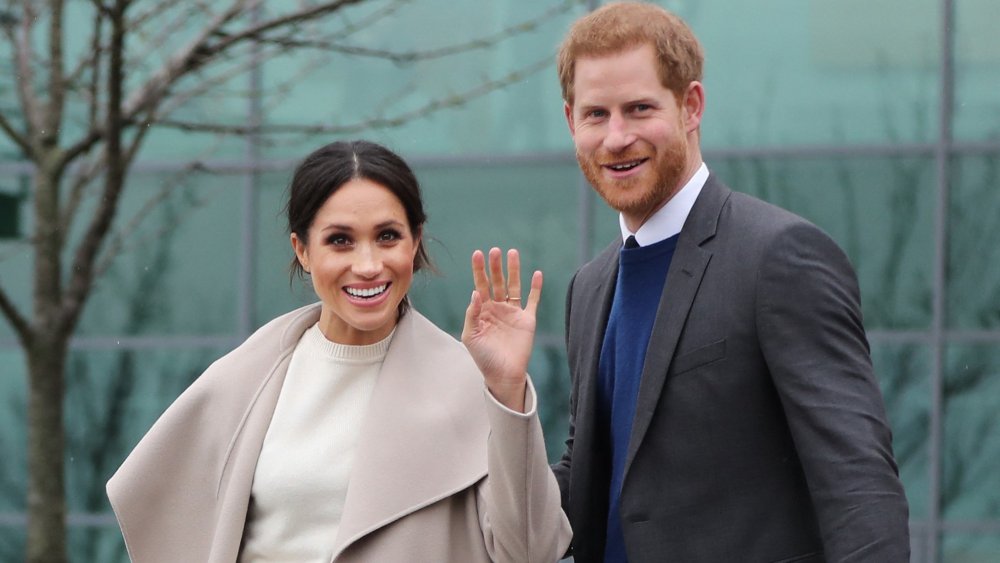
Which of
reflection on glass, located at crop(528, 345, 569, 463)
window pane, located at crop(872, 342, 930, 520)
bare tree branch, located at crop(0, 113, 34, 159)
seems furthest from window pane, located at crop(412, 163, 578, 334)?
bare tree branch, located at crop(0, 113, 34, 159)

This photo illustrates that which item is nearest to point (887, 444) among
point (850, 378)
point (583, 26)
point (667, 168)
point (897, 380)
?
point (850, 378)

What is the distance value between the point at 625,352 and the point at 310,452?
0.72m

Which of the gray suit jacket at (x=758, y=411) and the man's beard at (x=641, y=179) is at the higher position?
the man's beard at (x=641, y=179)

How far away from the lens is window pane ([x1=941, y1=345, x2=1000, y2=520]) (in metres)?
8.35

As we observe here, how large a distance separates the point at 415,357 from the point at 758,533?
0.91 meters

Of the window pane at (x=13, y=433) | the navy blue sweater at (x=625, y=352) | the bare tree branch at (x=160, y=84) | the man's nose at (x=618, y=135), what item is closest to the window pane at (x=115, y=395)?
the window pane at (x=13, y=433)

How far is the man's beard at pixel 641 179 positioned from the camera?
303 centimetres

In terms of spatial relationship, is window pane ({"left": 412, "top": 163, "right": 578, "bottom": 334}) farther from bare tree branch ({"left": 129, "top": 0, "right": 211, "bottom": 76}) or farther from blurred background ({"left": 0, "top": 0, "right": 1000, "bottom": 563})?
bare tree branch ({"left": 129, "top": 0, "right": 211, "bottom": 76})

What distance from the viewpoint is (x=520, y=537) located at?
307cm

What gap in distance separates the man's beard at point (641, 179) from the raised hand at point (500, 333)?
223mm

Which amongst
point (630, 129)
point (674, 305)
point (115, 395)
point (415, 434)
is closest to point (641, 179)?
point (630, 129)

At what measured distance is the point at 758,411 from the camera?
2.89m

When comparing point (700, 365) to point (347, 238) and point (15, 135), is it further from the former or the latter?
point (15, 135)

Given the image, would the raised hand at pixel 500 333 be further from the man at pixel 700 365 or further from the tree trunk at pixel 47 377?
the tree trunk at pixel 47 377
